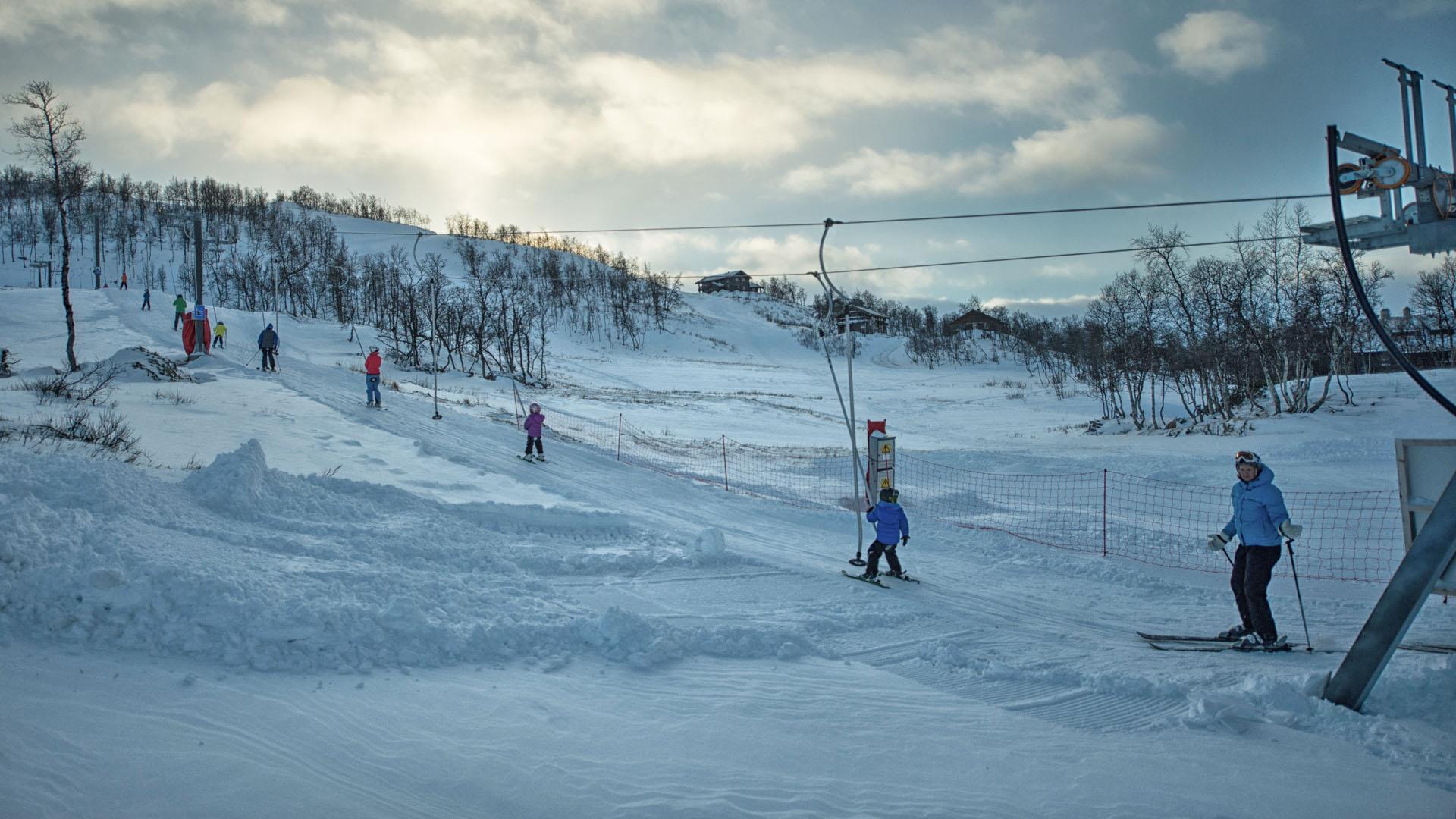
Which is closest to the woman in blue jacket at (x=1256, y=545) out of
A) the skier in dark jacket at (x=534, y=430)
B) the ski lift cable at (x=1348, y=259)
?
the ski lift cable at (x=1348, y=259)

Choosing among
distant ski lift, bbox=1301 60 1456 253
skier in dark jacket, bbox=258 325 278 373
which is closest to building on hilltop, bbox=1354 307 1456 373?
distant ski lift, bbox=1301 60 1456 253

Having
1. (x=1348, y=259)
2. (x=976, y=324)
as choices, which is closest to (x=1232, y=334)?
(x=1348, y=259)

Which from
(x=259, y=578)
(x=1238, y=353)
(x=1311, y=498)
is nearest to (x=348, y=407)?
(x=259, y=578)

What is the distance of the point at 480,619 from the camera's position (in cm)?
635

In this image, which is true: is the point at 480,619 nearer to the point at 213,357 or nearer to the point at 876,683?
the point at 876,683

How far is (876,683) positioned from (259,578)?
5.44 m

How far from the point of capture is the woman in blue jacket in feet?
22.0

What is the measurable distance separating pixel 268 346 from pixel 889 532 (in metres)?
24.5

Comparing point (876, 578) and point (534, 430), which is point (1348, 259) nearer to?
point (876, 578)

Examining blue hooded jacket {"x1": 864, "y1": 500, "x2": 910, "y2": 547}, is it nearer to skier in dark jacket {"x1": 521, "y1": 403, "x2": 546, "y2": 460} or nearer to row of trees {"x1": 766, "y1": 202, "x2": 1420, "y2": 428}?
skier in dark jacket {"x1": 521, "y1": 403, "x2": 546, "y2": 460}

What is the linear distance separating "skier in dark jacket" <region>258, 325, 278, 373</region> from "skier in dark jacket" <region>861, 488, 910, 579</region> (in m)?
23.8

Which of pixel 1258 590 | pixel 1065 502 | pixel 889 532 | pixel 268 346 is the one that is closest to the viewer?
pixel 1258 590

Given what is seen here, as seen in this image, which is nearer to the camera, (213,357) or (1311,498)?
(1311,498)

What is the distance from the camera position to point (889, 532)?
9039mm
